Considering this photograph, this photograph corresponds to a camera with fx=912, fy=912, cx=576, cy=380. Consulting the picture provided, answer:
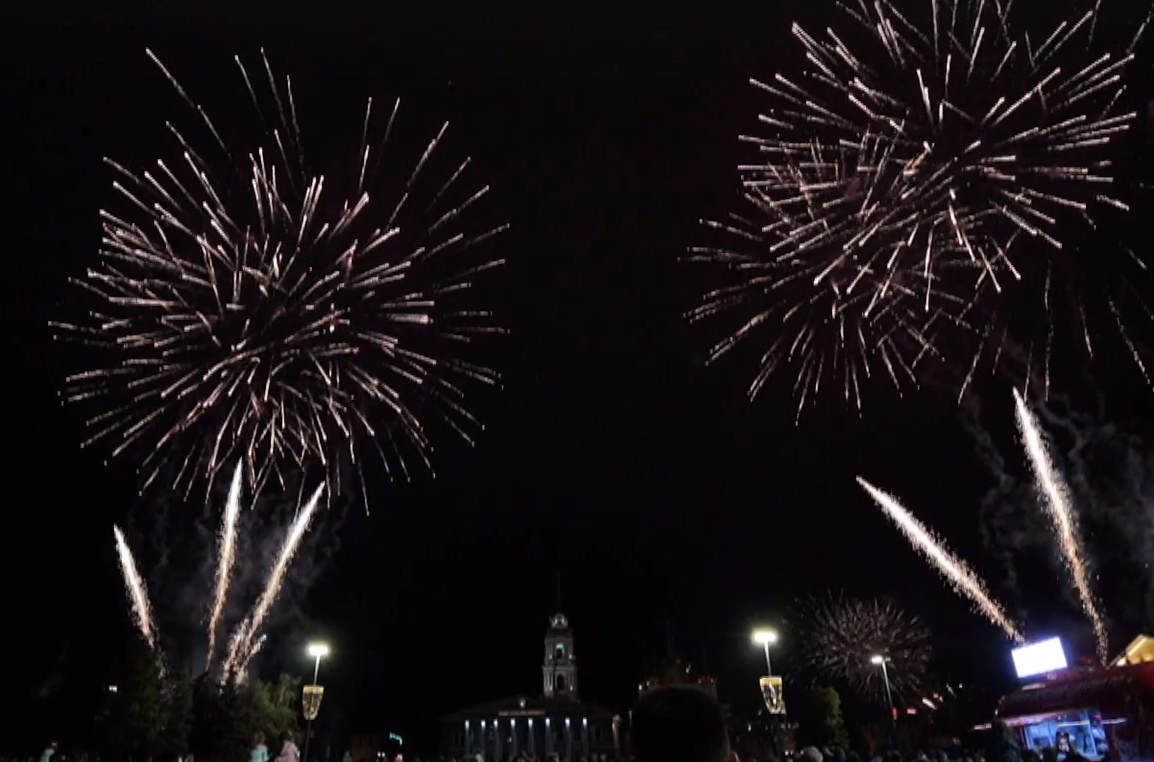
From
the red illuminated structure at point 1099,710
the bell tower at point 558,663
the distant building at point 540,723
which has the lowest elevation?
the red illuminated structure at point 1099,710

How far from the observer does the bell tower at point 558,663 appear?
115 metres

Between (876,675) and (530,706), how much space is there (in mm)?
54742

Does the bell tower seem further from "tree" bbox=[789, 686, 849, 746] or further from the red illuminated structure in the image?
the red illuminated structure

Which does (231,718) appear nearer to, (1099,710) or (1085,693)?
(1085,693)

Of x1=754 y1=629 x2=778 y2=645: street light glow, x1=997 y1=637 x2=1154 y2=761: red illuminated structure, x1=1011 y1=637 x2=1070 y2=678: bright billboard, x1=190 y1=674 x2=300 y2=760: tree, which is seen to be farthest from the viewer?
x1=190 y1=674 x2=300 y2=760: tree

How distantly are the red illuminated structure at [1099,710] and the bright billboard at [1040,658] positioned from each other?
3413 mm

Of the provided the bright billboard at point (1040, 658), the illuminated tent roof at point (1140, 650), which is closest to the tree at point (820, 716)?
the bright billboard at point (1040, 658)

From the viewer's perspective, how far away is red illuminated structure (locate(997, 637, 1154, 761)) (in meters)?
27.1

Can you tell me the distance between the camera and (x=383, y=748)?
106 metres

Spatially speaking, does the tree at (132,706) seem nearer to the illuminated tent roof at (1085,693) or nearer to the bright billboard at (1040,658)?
the illuminated tent roof at (1085,693)

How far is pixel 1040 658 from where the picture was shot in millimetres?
42000

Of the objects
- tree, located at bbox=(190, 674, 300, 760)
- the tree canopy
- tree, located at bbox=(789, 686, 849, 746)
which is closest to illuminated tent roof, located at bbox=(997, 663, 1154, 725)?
tree, located at bbox=(789, 686, 849, 746)

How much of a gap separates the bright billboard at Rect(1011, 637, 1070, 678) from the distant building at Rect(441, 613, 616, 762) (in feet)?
246

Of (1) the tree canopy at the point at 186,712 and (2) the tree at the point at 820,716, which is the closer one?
(1) the tree canopy at the point at 186,712
